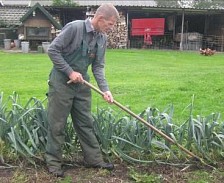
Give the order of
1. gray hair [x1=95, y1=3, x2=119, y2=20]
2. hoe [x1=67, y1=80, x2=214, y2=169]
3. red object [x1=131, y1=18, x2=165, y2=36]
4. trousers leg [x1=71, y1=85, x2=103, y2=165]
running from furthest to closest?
1. red object [x1=131, y1=18, x2=165, y2=36]
2. trousers leg [x1=71, y1=85, x2=103, y2=165]
3. hoe [x1=67, y1=80, x2=214, y2=169]
4. gray hair [x1=95, y1=3, x2=119, y2=20]

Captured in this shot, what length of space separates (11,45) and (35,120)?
54.7 feet

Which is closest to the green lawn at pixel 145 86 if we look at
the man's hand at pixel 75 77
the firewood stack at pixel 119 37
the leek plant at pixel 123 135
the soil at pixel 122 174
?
the leek plant at pixel 123 135

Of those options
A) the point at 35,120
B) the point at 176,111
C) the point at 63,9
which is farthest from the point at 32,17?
the point at 35,120

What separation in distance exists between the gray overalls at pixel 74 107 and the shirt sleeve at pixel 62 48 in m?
0.11

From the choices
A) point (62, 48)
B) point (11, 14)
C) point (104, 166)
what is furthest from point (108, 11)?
point (11, 14)

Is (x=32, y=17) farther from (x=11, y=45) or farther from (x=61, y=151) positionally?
(x=61, y=151)

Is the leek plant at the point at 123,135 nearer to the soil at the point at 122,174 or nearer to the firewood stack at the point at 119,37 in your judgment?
the soil at the point at 122,174

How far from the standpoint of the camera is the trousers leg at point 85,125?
149 inches

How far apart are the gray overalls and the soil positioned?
0.14 meters

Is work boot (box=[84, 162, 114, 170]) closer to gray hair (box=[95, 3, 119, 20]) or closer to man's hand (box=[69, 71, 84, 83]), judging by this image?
man's hand (box=[69, 71, 84, 83])

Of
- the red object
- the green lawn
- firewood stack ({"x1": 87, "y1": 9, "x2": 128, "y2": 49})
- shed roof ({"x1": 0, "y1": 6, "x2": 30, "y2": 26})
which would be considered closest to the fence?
firewood stack ({"x1": 87, "y1": 9, "x2": 128, "y2": 49})

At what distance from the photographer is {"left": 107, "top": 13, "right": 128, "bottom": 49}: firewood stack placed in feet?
70.5

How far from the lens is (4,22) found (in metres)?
21.4

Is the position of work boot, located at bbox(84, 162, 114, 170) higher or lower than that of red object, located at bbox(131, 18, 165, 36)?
lower
